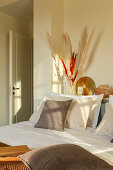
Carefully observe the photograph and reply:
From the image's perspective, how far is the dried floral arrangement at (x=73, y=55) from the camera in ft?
11.4

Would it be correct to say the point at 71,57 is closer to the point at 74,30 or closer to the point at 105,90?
the point at 74,30

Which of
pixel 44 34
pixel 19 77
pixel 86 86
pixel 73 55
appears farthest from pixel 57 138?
pixel 19 77

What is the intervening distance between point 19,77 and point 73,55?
5.09ft

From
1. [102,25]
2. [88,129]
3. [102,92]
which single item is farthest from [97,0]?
[88,129]

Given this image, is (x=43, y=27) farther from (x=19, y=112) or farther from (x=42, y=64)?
(x=19, y=112)

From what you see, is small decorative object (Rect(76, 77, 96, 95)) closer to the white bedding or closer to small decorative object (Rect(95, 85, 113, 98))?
small decorative object (Rect(95, 85, 113, 98))

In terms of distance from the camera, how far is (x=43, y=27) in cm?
368

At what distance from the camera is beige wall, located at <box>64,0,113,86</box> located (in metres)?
3.32

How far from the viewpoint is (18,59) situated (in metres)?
4.58

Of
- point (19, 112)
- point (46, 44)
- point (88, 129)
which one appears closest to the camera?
point (88, 129)

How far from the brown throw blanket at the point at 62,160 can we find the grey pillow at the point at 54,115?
1.03 meters

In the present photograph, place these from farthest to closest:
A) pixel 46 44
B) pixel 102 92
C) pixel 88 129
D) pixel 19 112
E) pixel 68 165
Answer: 1. pixel 19 112
2. pixel 46 44
3. pixel 102 92
4. pixel 88 129
5. pixel 68 165

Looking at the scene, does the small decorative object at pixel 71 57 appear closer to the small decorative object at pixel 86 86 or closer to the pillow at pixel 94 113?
the small decorative object at pixel 86 86

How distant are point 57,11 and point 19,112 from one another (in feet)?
7.43
